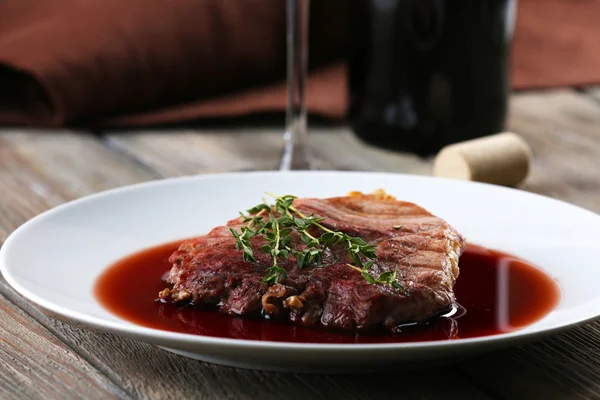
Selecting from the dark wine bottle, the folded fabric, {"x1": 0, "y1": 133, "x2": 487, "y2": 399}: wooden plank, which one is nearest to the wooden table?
{"x1": 0, "y1": 133, "x2": 487, "y2": 399}: wooden plank

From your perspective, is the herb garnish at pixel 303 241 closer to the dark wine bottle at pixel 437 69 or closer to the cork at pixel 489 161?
the cork at pixel 489 161

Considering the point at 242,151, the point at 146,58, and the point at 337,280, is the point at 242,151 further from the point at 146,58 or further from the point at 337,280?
Answer: the point at 337,280


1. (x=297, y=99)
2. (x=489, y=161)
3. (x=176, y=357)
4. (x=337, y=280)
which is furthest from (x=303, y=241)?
(x=297, y=99)

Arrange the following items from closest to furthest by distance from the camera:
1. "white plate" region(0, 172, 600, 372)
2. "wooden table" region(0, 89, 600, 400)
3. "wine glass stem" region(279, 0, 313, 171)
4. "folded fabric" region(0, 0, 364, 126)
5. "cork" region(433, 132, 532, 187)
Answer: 1. "white plate" region(0, 172, 600, 372)
2. "wooden table" region(0, 89, 600, 400)
3. "cork" region(433, 132, 532, 187)
4. "wine glass stem" region(279, 0, 313, 171)
5. "folded fabric" region(0, 0, 364, 126)

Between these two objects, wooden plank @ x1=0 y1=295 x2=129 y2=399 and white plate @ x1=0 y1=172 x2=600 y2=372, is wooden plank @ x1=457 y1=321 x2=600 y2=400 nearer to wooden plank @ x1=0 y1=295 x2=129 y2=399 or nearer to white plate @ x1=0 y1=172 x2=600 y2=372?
white plate @ x1=0 y1=172 x2=600 y2=372

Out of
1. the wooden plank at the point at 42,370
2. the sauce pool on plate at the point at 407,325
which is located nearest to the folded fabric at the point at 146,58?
the sauce pool on plate at the point at 407,325

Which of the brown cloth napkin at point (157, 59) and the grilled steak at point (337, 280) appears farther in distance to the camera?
the brown cloth napkin at point (157, 59)
